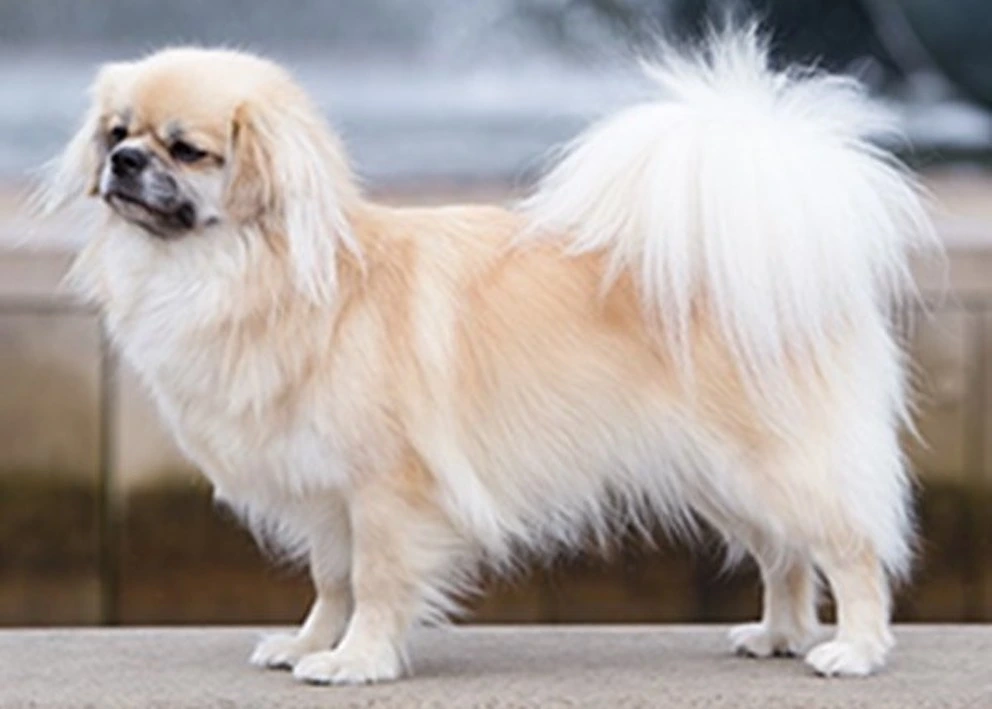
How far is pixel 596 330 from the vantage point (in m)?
3.62

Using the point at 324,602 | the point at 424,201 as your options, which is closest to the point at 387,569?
the point at 324,602

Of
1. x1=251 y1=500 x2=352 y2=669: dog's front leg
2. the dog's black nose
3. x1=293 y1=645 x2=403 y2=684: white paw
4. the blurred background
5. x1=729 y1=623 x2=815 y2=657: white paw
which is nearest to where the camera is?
the dog's black nose

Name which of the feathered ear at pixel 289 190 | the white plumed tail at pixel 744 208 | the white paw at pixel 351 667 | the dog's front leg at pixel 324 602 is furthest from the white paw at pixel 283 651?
the white plumed tail at pixel 744 208

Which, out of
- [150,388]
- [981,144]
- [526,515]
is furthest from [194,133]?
[981,144]

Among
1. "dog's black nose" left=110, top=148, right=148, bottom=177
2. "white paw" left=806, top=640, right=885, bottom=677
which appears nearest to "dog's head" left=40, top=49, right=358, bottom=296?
"dog's black nose" left=110, top=148, right=148, bottom=177

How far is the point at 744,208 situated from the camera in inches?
144

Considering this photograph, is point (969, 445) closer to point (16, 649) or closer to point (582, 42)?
point (582, 42)

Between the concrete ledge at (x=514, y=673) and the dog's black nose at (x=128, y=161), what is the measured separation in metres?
0.66

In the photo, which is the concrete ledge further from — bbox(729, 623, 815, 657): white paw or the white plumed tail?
the white plumed tail

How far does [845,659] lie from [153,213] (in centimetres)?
107

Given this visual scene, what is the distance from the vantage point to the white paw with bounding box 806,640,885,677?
359 centimetres

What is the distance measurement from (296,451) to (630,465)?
0.44 metres

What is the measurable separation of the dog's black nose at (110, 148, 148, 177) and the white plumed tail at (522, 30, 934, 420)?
0.57 meters

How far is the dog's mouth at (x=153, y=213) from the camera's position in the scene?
3451 millimetres
